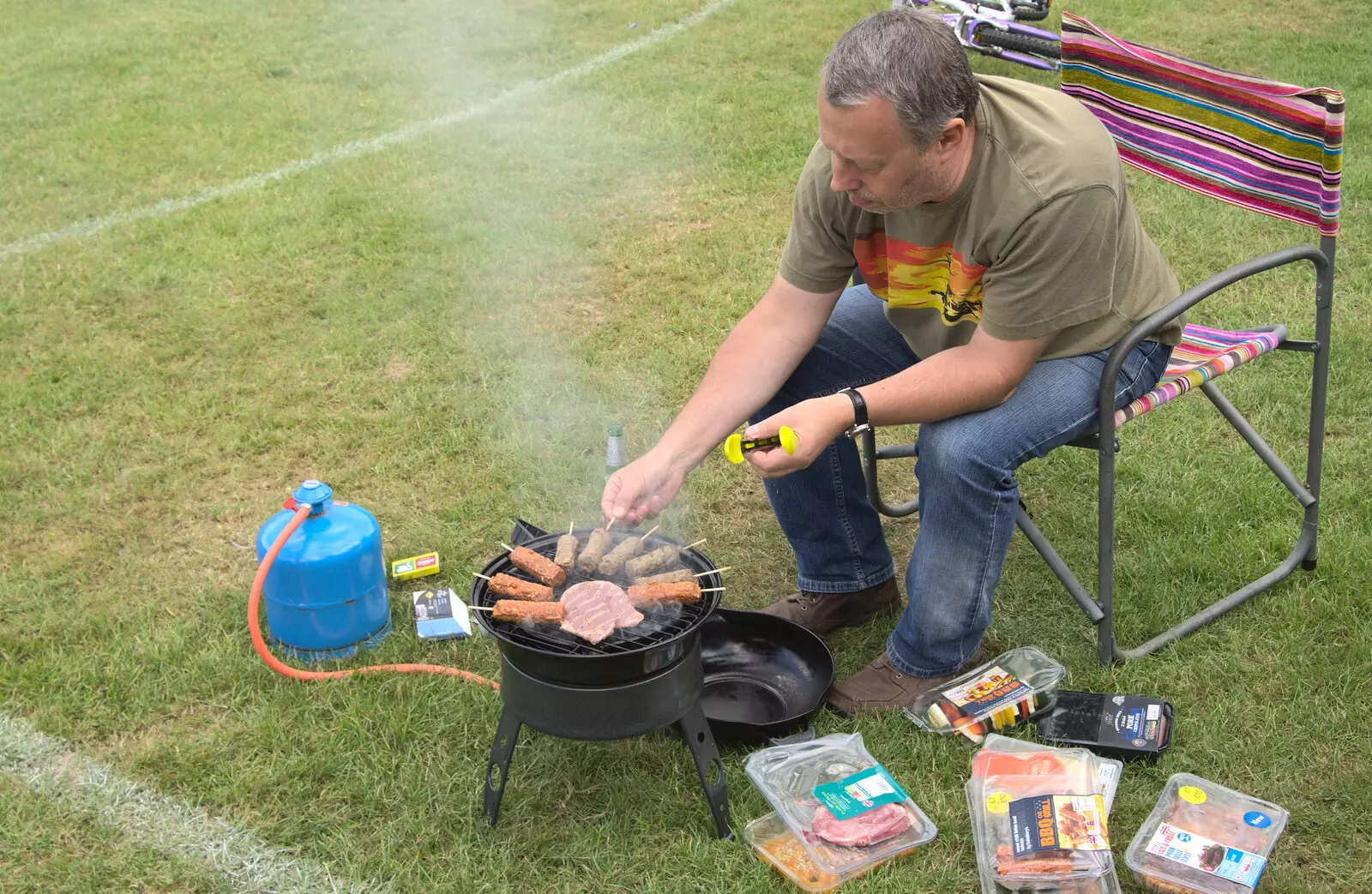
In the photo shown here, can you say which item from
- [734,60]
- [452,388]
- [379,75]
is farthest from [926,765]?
[379,75]

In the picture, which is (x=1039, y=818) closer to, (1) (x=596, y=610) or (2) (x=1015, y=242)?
(1) (x=596, y=610)

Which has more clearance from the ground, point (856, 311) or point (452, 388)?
point (856, 311)

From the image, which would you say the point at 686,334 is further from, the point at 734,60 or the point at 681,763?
the point at 734,60

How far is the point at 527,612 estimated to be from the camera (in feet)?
7.89

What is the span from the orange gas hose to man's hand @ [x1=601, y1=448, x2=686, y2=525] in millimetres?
606

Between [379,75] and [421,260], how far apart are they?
313 cm

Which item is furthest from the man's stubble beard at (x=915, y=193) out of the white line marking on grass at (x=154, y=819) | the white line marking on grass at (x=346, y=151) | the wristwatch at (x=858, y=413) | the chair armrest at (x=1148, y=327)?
the white line marking on grass at (x=346, y=151)

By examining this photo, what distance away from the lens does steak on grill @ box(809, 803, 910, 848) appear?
8.15 feet

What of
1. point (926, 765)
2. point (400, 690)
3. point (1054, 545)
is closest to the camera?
point (926, 765)

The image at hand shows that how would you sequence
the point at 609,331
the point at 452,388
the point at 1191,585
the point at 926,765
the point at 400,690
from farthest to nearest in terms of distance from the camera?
the point at 609,331, the point at 452,388, the point at 1191,585, the point at 400,690, the point at 926,765

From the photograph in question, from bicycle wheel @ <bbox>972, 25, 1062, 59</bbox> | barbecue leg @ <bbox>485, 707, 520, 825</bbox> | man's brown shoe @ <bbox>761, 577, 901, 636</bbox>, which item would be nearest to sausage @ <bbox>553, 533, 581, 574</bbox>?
barbecue leg @ <bbox>485, 707, 520, 825</bbox>

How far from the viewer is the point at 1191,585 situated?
327 cm

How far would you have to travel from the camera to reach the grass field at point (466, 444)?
2.64m

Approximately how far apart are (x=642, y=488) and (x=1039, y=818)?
1.11 m
